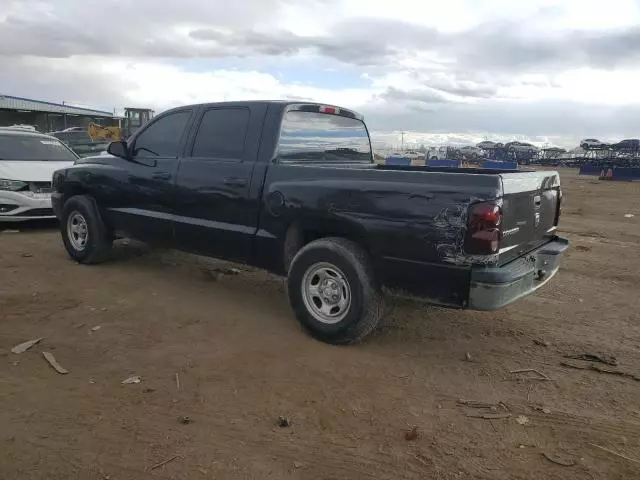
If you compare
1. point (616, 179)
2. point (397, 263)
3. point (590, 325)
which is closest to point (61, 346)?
point (397, 263)

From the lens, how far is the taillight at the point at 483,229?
3.50 meters

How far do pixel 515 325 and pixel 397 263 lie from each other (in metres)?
1.63

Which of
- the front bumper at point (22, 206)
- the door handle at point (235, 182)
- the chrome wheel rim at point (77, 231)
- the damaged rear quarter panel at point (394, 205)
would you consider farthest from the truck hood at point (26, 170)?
the damaged rear quarter panel at point (394, 205)

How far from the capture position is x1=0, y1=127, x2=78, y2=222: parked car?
8266 mm

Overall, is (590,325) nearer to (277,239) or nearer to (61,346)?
(277,239)

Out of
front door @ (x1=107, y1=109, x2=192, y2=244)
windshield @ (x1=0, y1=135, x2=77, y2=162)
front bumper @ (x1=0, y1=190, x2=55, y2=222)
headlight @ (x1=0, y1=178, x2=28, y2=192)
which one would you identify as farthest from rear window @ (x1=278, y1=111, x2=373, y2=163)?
windshield @ (x1=0, y1=135, x2=77, y2=162)

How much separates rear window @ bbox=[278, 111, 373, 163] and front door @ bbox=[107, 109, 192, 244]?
124cm

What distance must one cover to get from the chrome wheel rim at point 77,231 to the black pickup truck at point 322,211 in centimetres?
13

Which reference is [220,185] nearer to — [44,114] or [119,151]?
[119,151]

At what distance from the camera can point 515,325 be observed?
4.84 m

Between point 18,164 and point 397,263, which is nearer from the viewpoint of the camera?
point 397,263

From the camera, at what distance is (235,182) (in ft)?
16.0

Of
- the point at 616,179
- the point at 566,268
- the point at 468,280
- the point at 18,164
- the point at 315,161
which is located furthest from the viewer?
the point at 616,179

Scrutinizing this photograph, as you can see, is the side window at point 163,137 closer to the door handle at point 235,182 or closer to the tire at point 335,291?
the door handle at point 235,182
